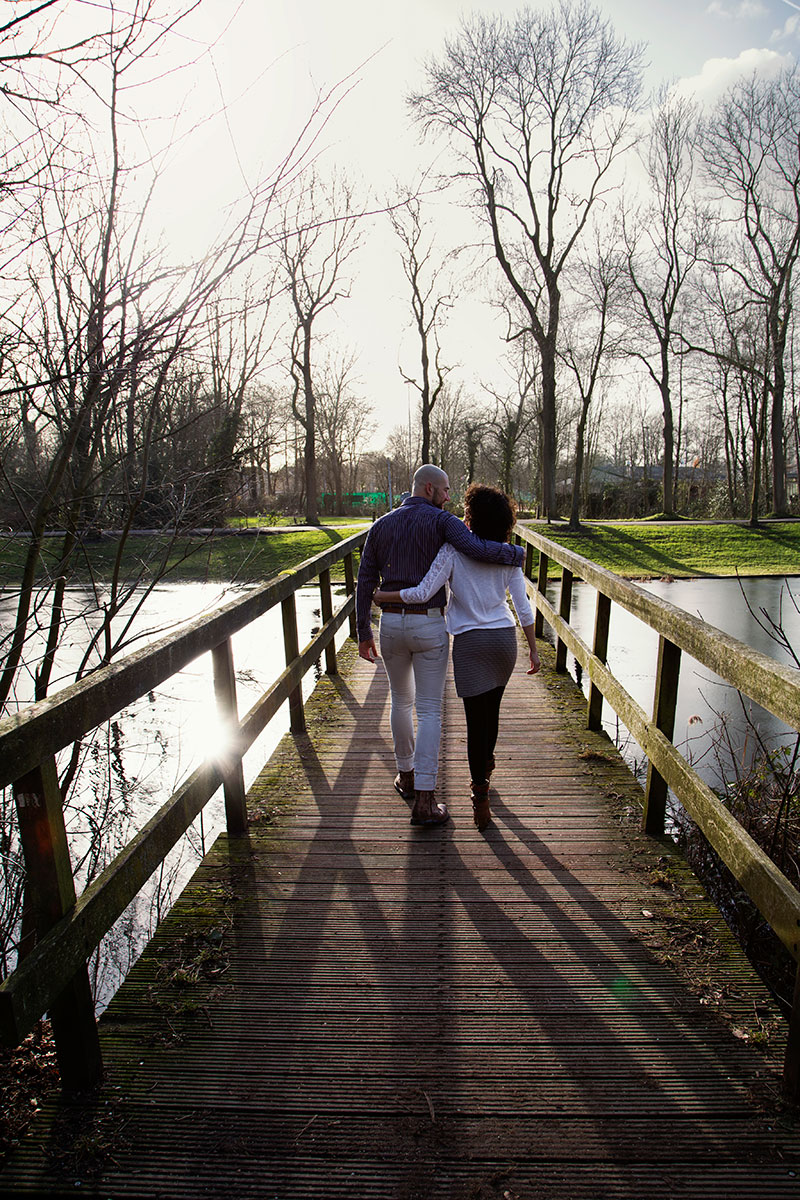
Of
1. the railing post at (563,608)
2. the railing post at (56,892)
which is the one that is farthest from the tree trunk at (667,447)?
the railing post at (56,892)

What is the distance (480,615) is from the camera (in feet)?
12.1

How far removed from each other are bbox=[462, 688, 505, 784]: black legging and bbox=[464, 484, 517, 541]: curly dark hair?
2.54 ft

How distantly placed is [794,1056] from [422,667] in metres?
2.26

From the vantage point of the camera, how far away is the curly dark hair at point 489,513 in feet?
12.1

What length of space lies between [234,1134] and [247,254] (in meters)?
2.64

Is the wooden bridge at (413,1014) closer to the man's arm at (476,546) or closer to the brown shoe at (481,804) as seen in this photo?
the brown shoe at (481,804)

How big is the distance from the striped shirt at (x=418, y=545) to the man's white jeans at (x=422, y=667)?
0.14 metres

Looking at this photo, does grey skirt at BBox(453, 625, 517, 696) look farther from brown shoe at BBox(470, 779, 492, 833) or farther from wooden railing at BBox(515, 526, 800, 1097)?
wooden railing at BBox(515, 526, 800, 1097)

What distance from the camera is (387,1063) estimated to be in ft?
7.25

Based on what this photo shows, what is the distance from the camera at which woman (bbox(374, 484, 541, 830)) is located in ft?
12.0

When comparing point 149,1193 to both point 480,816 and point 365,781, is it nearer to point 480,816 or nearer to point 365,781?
point 480,816

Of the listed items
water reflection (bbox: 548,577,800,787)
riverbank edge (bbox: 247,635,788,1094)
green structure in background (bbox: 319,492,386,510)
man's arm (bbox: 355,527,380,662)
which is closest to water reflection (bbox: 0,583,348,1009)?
riverbank edge (bbox: 247,635,788,1094)

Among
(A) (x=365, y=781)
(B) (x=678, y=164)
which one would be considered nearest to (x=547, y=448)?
(B) (x=678, y=164)

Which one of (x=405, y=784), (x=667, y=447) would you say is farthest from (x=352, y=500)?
(x=405, y=784)
